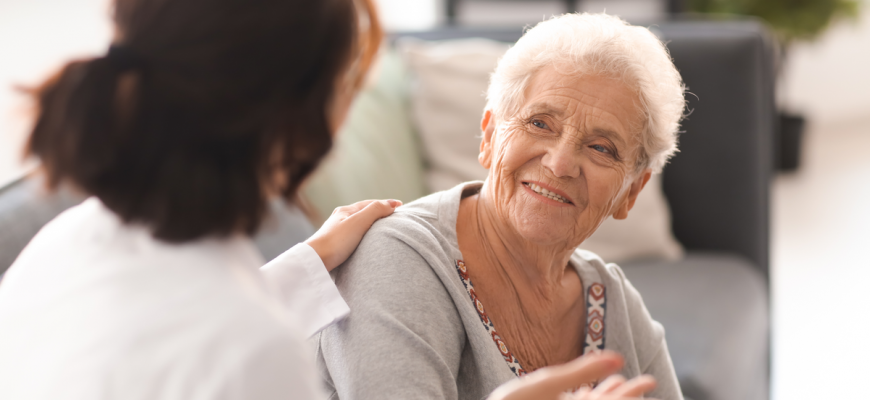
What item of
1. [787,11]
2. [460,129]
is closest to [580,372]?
[460,129]

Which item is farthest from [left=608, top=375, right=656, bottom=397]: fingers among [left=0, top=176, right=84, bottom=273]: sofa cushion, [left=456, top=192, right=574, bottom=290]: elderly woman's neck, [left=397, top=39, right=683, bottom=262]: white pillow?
[left=397, top=39, right=683, bottom=262]: white pillow

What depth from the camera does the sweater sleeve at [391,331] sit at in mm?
981

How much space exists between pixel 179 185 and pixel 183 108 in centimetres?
7

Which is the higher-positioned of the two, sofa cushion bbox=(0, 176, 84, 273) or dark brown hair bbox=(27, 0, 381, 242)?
dark brown hair bbox=(27, 0, 381, 242)

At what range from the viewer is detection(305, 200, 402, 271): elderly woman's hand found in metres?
1.10

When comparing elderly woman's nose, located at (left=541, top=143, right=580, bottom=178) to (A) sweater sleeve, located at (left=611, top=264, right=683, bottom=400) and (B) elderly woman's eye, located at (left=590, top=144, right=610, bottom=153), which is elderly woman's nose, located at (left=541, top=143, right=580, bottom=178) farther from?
(A) sweater sleeve, located at (left=611, top=264, right=683, bottom=400)

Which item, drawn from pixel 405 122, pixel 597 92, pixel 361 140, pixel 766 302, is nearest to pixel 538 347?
pixel 597 92

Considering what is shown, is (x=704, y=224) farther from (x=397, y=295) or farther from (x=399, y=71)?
(x=397, y=295)

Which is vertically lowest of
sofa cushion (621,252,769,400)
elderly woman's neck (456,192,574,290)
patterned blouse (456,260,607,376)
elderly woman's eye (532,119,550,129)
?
sofa cushion (621,252,769,400)

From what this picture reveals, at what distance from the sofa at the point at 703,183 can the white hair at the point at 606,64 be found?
766mm

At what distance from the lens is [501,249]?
1256 millimetres

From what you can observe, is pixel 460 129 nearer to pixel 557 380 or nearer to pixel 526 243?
pixel 526 243

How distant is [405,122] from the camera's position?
8.00ft

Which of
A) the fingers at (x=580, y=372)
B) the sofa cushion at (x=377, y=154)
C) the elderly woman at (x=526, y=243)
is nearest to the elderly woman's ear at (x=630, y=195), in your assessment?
the elderly woman at (x=526, y=243)
